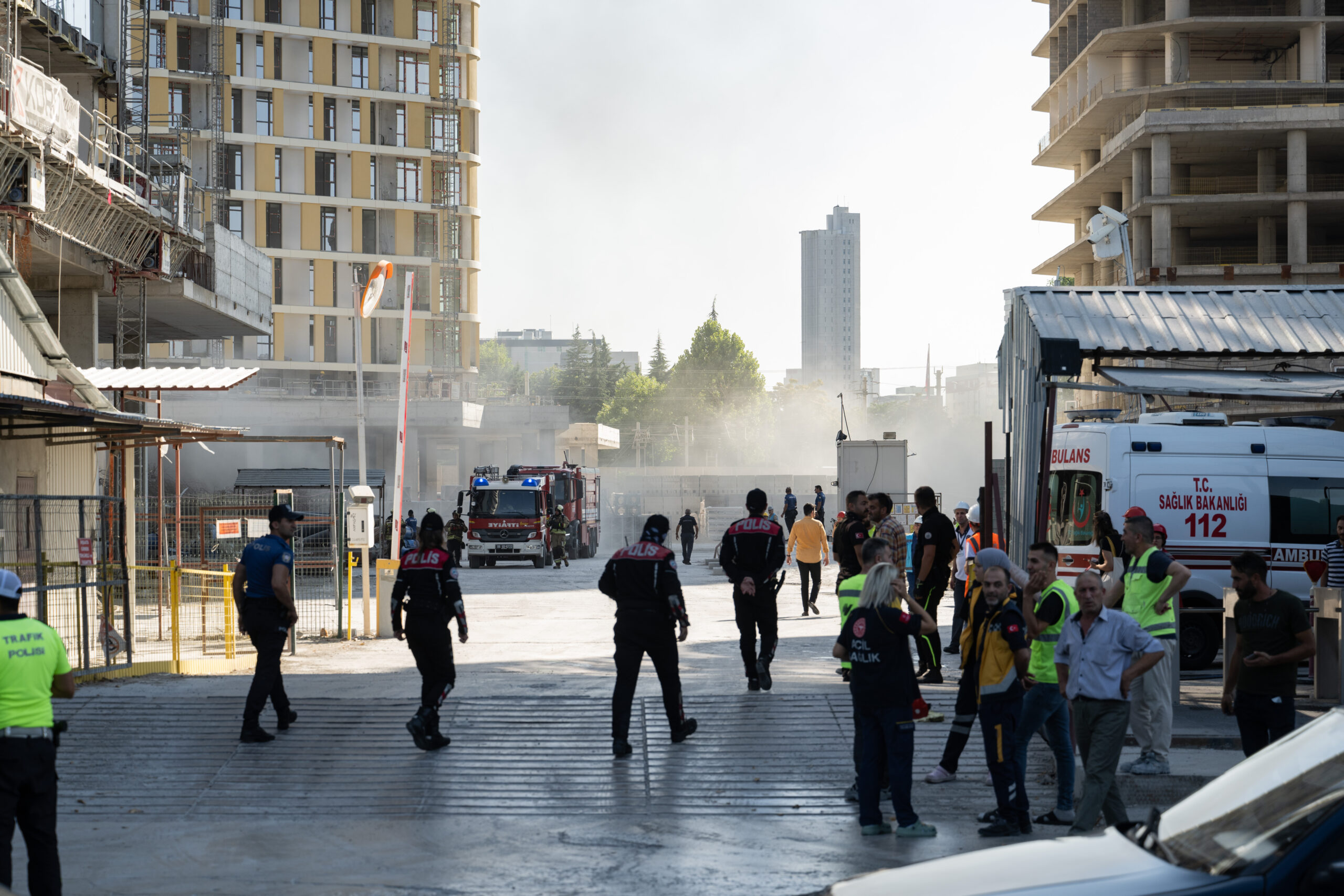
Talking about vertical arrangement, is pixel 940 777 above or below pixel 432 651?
below

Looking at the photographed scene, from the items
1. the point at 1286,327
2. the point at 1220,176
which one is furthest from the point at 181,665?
the point at 1220,176

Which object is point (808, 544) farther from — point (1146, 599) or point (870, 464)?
point (870, 464)

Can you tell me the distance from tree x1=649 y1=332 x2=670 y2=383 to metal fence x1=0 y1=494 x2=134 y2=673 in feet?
408

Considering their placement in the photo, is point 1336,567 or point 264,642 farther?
point 1336,567

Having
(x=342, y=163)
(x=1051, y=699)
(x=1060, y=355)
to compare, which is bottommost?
(x=1051, y=699)

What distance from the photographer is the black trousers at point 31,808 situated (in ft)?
Answer: 19.3

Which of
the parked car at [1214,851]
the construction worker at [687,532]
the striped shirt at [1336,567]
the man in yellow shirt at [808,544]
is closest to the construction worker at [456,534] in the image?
the construction worker at [687,532]

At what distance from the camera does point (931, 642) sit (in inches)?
495

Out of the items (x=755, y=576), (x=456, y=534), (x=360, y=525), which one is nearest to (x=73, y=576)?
(x=360, y=525)

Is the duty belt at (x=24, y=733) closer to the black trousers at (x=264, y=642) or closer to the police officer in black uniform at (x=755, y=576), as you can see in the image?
the black trousers at (x=264, y=642)

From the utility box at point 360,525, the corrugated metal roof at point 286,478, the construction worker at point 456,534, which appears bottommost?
the construction worker at point 456,534

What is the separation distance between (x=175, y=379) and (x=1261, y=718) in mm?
13853

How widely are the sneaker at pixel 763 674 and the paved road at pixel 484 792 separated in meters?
0.27

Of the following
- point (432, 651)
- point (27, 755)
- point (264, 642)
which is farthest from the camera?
point (264, 642)
